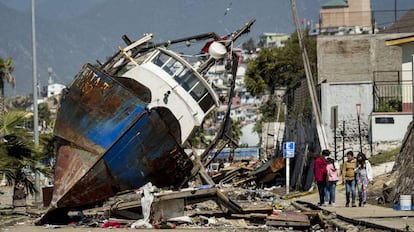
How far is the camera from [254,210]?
1019 inches

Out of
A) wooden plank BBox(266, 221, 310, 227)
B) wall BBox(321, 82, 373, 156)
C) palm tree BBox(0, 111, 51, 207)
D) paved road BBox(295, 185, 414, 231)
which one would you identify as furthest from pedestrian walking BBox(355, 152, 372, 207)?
wall BBox(321, 82, 373, 156)

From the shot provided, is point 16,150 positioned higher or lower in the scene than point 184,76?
lower

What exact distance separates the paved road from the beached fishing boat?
15.9 feet

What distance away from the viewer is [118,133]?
27.5m

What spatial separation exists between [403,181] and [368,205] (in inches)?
97.8

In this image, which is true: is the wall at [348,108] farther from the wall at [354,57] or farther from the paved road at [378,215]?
the wall at [354,57]

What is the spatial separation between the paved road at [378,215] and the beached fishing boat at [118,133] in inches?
190

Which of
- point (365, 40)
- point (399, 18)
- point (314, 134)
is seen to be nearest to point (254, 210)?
point (314, 134)

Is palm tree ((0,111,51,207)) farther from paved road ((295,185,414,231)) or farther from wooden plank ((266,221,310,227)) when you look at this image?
paved road ((295,185,414,231))

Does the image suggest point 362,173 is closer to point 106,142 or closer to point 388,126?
point 106,142

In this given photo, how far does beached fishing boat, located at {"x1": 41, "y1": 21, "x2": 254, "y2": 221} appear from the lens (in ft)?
88.7

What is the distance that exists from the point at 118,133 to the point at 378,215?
795cm

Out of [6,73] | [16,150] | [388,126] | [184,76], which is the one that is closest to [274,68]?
[6,73]

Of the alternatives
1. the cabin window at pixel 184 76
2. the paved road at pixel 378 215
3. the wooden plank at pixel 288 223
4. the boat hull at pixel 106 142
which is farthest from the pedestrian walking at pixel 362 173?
the cabin window at pixel 184 76
